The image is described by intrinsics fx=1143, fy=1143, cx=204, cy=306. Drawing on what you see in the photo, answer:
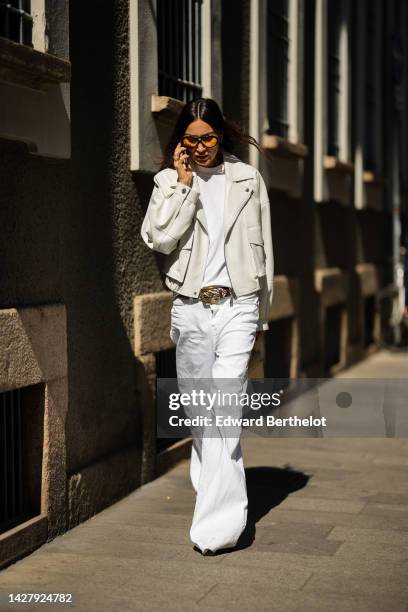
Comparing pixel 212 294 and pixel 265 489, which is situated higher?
pixel 212 294

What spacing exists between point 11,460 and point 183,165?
1.62 meters

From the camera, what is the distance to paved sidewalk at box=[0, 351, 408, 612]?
15.1ft

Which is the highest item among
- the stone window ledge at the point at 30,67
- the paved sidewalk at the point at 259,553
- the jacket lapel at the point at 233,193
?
the stone window ledge at the point at 30,67

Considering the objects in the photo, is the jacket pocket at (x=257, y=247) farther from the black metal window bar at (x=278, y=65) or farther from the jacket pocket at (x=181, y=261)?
the black metal window bar at (x=278, y=65)

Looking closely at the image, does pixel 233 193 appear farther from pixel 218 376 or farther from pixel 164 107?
pixel 164 107

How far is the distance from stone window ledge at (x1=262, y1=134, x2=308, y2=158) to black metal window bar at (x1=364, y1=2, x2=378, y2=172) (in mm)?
3823

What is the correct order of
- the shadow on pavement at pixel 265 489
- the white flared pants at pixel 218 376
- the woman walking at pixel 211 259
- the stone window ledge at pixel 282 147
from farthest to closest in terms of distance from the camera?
the stone window ledge at pixel 282 147
the shadow on pavement at pixel 265 489
the woman walking at pixel 211 259
the white flared pants at pixel 218 376

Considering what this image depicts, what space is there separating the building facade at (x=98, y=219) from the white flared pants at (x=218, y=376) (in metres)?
0.35

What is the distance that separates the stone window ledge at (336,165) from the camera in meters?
11.7

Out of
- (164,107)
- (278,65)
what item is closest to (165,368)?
(164,107)

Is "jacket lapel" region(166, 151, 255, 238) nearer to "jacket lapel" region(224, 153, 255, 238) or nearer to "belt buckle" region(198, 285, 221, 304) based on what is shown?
"jacket lapel" region(224, 153, 255, 238)

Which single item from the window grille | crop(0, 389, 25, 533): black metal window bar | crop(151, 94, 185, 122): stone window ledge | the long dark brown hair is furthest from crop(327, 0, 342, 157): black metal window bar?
crop(0, 389, 25, 533): black metal window bar

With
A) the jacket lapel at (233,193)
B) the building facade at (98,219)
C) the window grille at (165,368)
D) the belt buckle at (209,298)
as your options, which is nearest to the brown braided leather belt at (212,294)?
the belt buckle at (209,298)

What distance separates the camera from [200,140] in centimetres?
548
